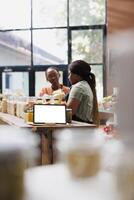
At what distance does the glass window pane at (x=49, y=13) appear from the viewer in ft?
24.8

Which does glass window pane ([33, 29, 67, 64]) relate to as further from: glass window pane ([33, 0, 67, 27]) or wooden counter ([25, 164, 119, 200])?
wooden counter ([25, 164, 119, 200])

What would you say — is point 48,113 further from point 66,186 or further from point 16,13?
point 16,13

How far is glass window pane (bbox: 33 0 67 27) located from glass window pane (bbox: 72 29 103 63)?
39cm

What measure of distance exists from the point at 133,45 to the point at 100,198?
0.18 meters

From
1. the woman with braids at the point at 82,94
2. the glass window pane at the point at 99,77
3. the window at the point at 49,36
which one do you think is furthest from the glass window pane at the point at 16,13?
the woman with braids at the point at 82,94

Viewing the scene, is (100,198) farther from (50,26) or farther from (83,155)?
(50,26)

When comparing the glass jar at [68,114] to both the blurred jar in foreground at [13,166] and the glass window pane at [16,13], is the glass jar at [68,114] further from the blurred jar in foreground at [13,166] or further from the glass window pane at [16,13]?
the glass window pane at [16,13]

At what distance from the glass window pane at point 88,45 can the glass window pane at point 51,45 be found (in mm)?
201

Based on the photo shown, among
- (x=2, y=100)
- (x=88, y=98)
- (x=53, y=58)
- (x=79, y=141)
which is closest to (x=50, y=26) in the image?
(x=53, y=58)

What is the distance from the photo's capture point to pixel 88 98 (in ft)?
7.70

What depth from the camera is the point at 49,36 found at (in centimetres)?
756

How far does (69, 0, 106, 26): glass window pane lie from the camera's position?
24.3 feet

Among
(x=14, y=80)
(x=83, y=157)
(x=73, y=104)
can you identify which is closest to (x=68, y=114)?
(x=73, y=104)

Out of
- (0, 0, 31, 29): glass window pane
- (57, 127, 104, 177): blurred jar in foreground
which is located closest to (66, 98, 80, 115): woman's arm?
(57, 127, 104, 177): blurred jar in foreground
